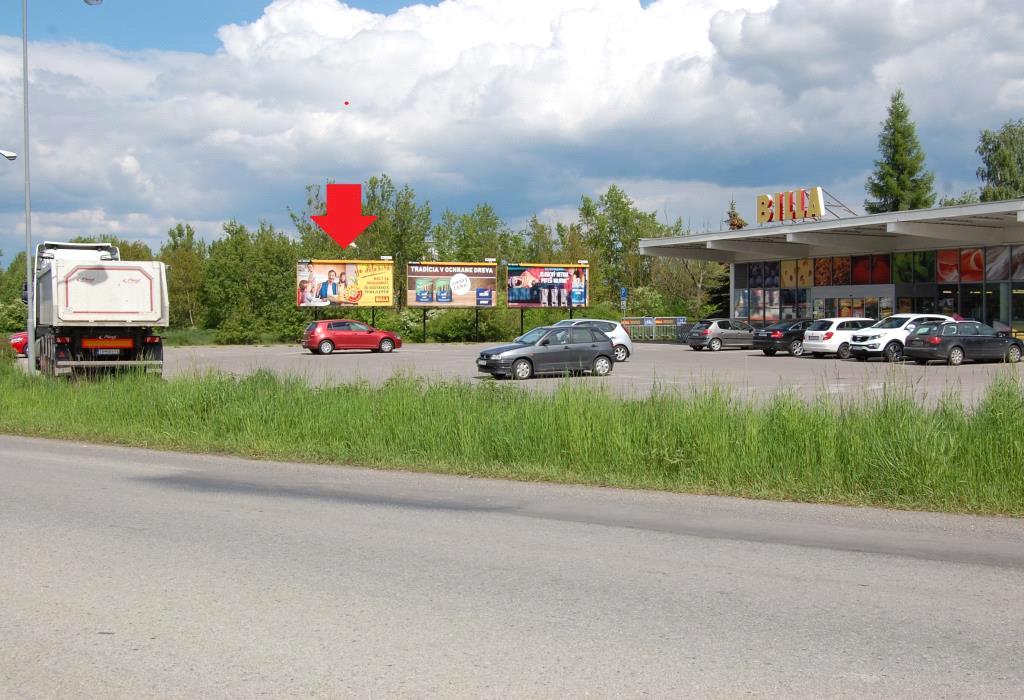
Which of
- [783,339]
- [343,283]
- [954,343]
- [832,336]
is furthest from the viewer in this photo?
[343,283]

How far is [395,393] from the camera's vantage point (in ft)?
46.0

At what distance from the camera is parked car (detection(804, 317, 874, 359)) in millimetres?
35625

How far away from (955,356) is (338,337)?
25.3 m

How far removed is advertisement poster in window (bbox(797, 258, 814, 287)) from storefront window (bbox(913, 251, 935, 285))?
625 cm

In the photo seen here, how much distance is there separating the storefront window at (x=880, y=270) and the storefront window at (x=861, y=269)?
250 millimetres

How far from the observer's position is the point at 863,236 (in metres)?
46.2

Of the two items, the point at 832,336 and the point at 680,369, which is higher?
the point at 832,336

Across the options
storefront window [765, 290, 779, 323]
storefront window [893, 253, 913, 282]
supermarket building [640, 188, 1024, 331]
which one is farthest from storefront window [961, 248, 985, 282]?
storefront window [765, 290, 779, 323]

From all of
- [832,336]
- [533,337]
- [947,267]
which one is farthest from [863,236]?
[533,337]

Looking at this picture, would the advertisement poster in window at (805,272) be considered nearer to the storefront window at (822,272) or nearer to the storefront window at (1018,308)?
the storefront window at (822,272)

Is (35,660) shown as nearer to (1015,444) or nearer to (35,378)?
(1015,444)

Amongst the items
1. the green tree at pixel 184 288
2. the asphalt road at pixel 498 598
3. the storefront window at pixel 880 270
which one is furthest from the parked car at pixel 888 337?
the green tree at pixel 184 288

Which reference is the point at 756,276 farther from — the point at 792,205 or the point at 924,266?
the point at 924,266

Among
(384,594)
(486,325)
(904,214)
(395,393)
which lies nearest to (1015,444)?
(384,594)
